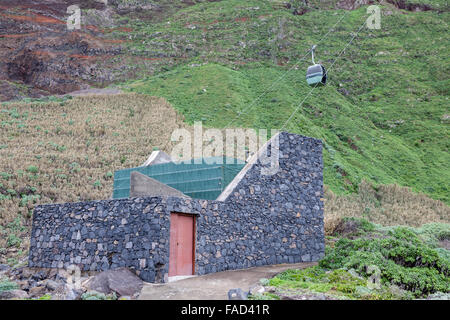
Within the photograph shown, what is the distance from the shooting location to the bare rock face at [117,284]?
8875 mm

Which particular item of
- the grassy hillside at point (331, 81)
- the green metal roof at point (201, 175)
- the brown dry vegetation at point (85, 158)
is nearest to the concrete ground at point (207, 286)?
the green metal roof at point (201, 175)

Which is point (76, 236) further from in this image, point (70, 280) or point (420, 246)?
point (420, 246)

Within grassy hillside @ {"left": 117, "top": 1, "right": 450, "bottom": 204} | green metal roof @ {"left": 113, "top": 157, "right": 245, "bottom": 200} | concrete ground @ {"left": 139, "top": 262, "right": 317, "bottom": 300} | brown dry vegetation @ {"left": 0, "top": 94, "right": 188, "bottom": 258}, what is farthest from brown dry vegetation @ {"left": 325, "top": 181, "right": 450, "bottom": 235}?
brown dry vegetation @ {"left": 0, "top": 94, "right": 188, "bottom": 258}

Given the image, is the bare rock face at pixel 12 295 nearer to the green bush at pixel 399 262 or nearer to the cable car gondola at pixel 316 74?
the green bush at pixel 399 262

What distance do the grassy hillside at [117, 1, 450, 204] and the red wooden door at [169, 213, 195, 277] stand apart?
53.2 ft

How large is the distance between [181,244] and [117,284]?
7.29 feet

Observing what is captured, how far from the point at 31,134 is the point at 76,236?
66.9 feet

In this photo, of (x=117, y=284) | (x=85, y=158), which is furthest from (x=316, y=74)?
(x=85, y=158)

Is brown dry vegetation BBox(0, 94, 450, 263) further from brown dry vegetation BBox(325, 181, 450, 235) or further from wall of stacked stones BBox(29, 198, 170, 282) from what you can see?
wall of stacked stones BBox(29, 198, 170, 282)

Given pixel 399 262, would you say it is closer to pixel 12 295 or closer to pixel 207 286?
pixel 207 286

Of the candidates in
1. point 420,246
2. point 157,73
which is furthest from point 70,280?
point 157,73

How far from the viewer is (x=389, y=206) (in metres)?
25.3

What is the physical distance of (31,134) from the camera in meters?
29.3

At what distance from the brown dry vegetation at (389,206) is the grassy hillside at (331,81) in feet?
3.65
